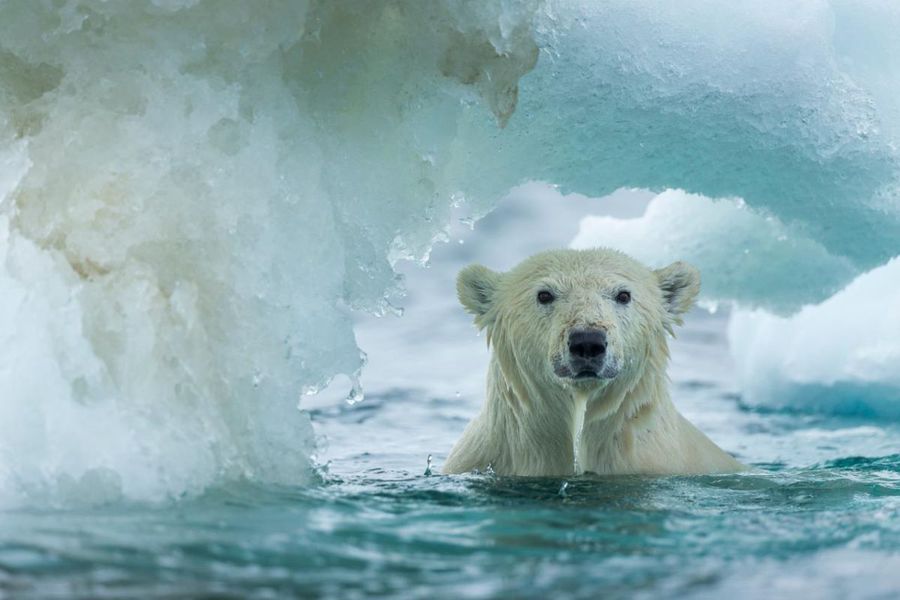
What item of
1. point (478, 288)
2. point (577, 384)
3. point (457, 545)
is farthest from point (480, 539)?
point (478, 288)

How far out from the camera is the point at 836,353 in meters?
9.50

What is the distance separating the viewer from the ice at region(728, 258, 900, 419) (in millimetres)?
9180

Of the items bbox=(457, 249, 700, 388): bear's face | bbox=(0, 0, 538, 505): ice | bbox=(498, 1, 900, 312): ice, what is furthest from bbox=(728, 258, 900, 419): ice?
bbox=(0, 0, 538, 505): ice

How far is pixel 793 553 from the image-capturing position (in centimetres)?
386

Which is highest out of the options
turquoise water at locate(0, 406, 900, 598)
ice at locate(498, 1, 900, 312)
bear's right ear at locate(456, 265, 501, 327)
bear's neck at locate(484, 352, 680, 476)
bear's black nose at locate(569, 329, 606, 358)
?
ice at locate(498, 1, 900, 312)

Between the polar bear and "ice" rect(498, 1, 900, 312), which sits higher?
"ice" rect(498, 1, 900, 312)

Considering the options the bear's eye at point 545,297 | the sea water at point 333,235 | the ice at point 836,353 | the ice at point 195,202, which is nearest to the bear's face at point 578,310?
the bear's eye at point 545,297

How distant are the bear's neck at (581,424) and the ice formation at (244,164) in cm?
92

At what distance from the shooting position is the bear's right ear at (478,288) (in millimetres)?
6453

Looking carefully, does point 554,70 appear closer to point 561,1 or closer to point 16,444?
point 561,1

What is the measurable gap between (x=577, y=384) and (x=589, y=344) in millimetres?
290

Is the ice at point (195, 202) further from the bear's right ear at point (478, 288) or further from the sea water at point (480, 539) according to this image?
the bear's right ear at point (478, 288)

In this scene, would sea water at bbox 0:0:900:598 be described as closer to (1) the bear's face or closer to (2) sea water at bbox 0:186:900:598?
(2) sea water at bbox 0:186:900:598

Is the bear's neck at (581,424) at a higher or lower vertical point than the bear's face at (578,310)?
lower
